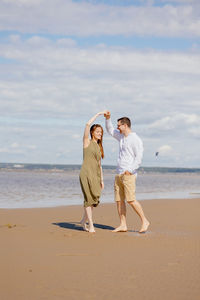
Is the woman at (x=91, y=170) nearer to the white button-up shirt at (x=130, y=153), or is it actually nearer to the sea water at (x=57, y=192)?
the white button-up shirt at (x=130, y=153)

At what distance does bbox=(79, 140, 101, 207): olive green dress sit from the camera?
7.48 meters

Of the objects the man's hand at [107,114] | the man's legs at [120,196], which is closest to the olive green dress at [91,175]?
the man's legs at [120,196]

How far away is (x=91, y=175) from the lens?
7523mm

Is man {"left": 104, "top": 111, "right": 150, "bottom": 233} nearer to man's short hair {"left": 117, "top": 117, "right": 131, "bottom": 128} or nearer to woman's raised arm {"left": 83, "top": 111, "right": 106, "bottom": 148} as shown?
man's short hair {"left": 117, "top": 117, "right": 131, "bottom": 128}

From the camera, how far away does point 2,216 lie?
9.72 meters

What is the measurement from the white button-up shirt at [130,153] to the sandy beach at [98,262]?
1020 mm

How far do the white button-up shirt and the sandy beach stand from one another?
1.02 meters

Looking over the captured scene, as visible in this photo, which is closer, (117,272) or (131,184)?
(117,272)

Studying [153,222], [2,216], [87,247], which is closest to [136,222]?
[153,222]

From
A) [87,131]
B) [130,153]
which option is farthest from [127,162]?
[87,131]

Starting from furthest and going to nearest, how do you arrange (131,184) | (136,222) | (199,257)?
(136,222)
(131,184)
(199,257)

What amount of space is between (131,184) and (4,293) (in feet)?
12.2

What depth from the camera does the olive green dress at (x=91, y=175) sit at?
748 cm

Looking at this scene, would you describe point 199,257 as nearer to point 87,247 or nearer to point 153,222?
point 87,247
